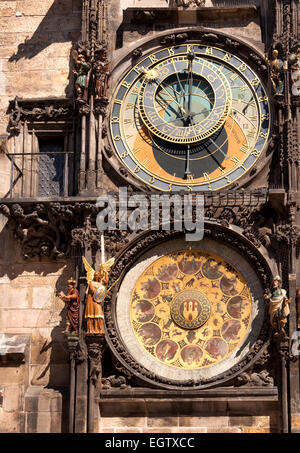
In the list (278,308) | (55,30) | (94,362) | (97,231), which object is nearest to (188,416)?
(94,362)

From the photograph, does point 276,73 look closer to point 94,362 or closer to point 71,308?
point 71,308

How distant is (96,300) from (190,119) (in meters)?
3.18

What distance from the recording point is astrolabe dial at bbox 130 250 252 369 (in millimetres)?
18297

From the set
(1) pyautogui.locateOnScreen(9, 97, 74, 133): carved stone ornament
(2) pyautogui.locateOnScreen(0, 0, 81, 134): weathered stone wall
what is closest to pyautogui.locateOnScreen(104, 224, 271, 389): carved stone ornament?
(1) pyautogui.locateOnScreen(9, 97, 74, 133): carved stone ornament

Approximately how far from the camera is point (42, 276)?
18891 mm

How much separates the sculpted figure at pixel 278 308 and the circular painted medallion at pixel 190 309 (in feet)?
3.31

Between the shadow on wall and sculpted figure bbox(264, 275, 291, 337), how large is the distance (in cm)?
487

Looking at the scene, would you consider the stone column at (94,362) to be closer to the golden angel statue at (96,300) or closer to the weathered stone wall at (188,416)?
the golden angel statue at (96,300)

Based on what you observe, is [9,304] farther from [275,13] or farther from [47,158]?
[275,13]

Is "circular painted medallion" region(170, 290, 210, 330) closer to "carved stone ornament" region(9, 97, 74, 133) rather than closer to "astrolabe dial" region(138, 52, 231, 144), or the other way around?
"astrolabe dial" region(138, 52, 231, 144)

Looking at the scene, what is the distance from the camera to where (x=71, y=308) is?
59.7 ft

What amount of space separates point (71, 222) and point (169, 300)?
177 centimetres
